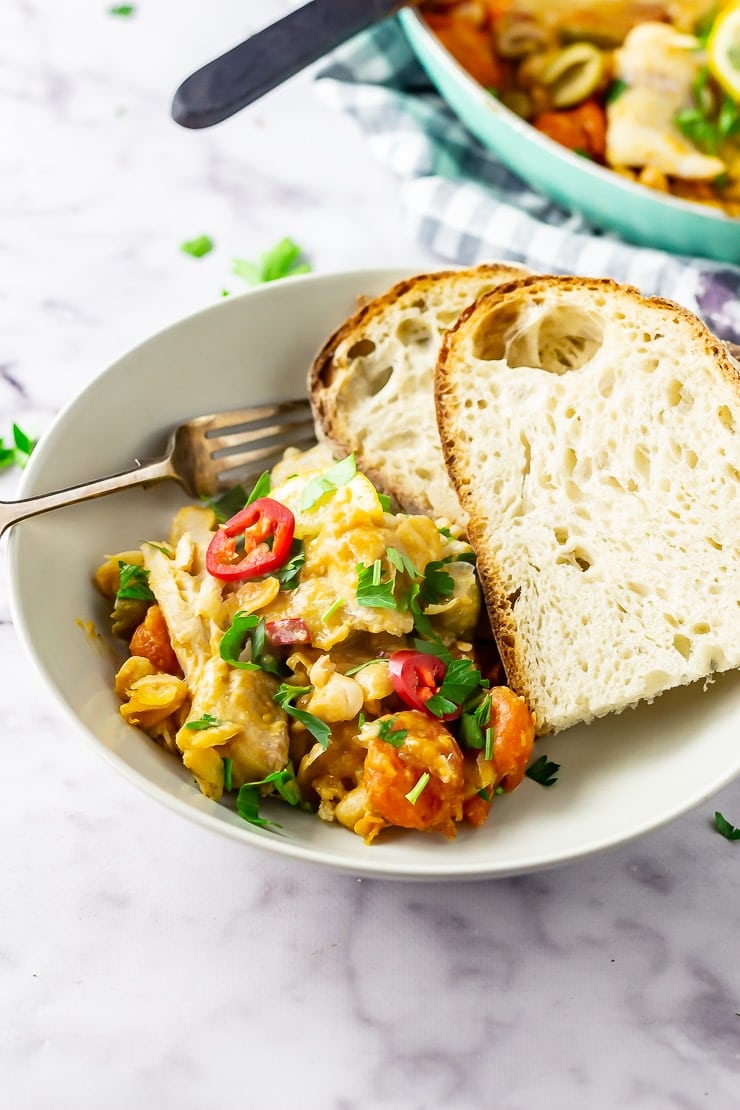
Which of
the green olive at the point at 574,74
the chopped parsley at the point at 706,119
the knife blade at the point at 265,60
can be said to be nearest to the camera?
the knife blade at the point at 265,60

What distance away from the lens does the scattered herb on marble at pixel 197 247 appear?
4137mm

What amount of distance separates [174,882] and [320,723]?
583 mm

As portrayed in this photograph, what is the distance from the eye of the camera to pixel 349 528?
8.80ft

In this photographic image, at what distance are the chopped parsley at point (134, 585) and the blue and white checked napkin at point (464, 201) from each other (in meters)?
1.91

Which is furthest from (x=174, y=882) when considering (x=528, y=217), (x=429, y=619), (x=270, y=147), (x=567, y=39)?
(x=567, y=39)

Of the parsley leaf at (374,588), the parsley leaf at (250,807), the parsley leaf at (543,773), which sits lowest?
the parsley leaf at (543,773)

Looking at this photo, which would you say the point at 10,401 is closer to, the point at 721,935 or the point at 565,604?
the point at 565,604

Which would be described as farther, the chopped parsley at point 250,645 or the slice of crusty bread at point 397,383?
the slice of crusty bread at point 397,383

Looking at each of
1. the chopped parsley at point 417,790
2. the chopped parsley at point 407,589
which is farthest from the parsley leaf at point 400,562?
the chopped parsley at point 417,790

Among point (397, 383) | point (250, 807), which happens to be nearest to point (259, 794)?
point (250, 807)

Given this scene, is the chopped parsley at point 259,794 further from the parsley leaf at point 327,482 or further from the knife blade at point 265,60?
the knife blade at point 265,60

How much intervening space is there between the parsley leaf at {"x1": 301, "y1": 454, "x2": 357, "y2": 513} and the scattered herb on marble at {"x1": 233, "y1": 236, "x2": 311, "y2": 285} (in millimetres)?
1402

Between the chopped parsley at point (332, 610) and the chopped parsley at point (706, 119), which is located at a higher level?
the chopped parsley at point (706, 119)

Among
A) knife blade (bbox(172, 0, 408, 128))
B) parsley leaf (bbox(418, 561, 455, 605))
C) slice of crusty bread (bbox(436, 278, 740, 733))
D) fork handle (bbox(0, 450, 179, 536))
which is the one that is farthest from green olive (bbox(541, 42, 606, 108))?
parsley leaf (bbox(418, 561, 455, 605))
